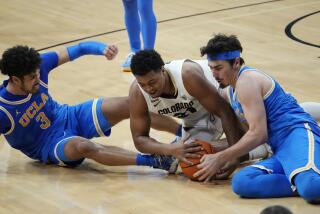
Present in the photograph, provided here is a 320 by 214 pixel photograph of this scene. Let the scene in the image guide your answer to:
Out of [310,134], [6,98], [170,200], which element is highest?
[6,98]

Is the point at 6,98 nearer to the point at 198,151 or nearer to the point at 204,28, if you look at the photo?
the point at 198,151

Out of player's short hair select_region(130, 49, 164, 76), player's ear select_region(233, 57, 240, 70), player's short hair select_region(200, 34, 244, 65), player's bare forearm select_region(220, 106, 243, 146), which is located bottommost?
player's bare forearm select_region(220, 106, 243, 146)

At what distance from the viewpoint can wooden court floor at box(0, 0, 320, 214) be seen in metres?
4.21

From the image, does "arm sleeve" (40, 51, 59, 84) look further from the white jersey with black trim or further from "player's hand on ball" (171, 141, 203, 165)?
"player's hand on ball" (171, 141, 203, 165)

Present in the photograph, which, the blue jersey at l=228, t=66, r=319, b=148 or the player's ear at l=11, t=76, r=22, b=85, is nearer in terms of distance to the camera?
the blue jersey at l=228, t=66, r=319, b=148

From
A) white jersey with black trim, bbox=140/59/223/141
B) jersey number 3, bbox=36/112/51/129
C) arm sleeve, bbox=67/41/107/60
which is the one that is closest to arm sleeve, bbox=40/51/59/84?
arm sleeve, bbox=67/41/107/60

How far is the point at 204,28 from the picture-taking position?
27.4 ft

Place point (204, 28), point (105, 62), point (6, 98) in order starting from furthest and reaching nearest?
point (204, 28)
point (105, 62)
point (6, 98)

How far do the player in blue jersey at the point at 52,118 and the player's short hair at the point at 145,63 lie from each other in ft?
2.05

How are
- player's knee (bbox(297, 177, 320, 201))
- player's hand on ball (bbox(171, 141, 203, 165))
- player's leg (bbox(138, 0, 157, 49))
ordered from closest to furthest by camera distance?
player's knee (bbox(297, 177, 320, 201)) → player's hand on ball (bbox(171, 141, 203, 165)) → player's leg (bbox(138, 0, 157, 49))

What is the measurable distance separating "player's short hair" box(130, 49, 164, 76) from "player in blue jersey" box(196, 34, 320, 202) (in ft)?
1.02

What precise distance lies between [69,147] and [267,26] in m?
4.28

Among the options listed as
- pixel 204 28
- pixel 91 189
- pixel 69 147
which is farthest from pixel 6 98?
pixel 204 28

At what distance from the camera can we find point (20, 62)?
14.8ft
